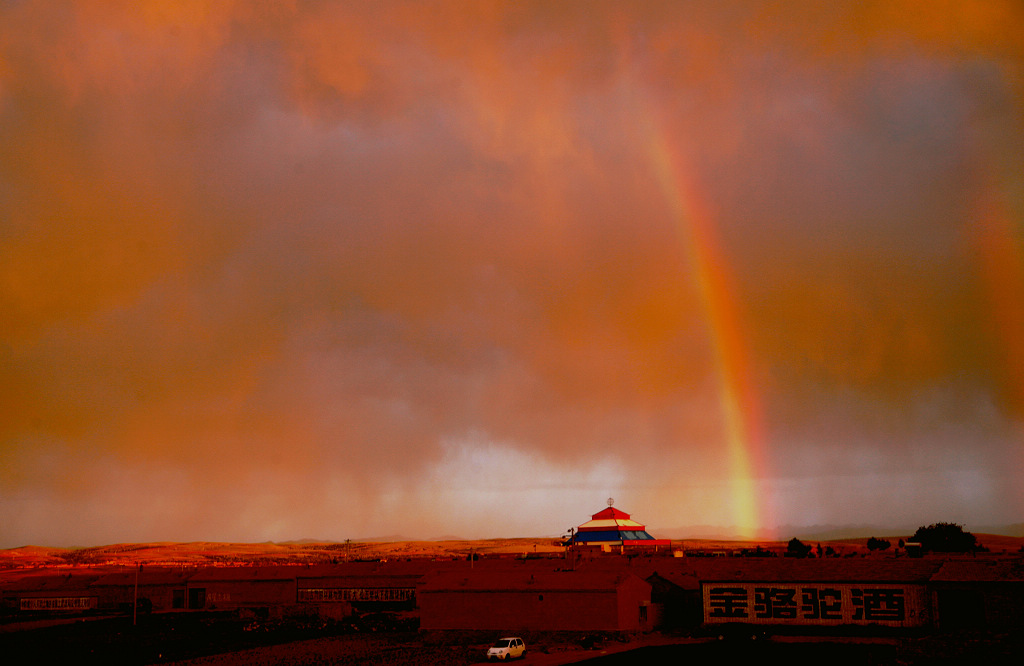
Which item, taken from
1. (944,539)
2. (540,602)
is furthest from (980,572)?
(944,539)

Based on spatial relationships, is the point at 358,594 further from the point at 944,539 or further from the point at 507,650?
the point at 944,539

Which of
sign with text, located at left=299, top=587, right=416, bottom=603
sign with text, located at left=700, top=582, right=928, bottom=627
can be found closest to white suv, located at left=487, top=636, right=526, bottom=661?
sign with text, located at left=700, top=582, right=928, bottom=627

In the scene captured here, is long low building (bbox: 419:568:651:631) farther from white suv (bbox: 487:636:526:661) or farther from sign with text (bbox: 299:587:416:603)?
sign with text (bbox: 299:587:416:603)

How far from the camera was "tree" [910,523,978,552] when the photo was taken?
11656cm

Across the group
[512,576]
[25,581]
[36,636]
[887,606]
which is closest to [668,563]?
[512,576]

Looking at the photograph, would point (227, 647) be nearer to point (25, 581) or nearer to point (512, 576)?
point (512, 576)

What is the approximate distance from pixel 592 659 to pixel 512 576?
→ 60.0 feet

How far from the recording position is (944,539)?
12038cm

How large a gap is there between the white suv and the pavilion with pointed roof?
84145 mm

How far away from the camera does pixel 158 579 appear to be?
95312mm

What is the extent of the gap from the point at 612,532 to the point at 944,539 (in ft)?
150

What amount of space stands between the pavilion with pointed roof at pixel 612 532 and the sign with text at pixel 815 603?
239ft

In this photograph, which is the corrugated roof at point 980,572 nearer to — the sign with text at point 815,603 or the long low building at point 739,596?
the long low building at point 739,596

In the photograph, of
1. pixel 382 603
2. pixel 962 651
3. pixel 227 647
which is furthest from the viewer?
pixel 382 603
